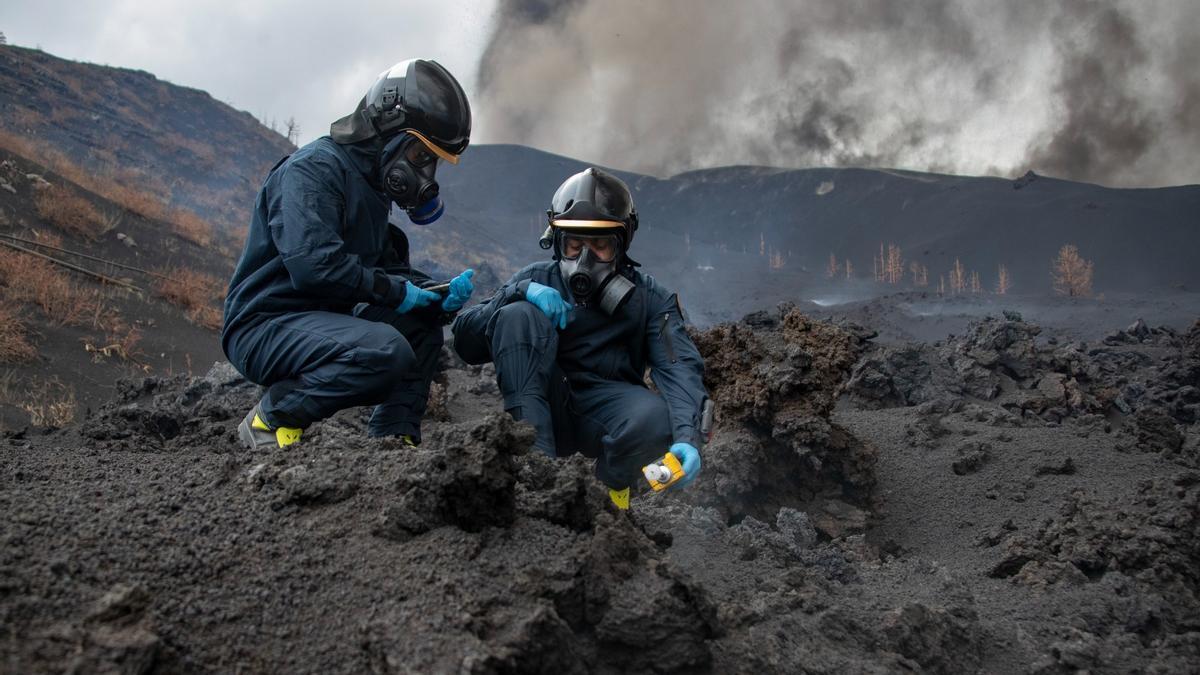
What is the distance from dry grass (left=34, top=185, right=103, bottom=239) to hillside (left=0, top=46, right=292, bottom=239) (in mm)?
5786

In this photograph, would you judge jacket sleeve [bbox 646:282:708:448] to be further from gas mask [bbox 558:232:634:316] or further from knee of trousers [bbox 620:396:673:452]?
gas mask [bbox 558:232:634:316]

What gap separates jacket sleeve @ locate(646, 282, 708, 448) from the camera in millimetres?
3488

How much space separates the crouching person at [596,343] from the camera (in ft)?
11.4

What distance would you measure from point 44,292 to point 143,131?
97.9 feet

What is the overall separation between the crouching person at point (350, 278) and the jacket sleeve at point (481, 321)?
100 millimetres

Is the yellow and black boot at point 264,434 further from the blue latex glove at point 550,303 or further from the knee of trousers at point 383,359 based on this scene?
the blue latex glove at point 550,303

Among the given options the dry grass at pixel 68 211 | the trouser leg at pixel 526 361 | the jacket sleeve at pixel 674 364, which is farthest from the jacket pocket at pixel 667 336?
the dry grass at pixel 68 211

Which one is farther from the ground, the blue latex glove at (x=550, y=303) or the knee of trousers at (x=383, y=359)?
the blue latex glove at (x=550, y=303)

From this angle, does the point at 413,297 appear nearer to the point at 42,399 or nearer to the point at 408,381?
the point at 408,381

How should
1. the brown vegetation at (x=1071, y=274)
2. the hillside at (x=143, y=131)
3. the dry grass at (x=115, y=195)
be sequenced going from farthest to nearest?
the brown vegetation at (x=1071, y=274), the hillside at (x=143, y=131), the dry grass at (x=115, y=195)

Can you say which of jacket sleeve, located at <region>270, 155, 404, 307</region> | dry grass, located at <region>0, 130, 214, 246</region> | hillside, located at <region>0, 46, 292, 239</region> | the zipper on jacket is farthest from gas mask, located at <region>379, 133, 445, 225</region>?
hillside, located at <region>0, 46, 292, 239</region>

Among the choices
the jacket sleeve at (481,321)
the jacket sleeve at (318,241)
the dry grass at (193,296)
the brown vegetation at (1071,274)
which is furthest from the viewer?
the brown vegetation at (1071,274)

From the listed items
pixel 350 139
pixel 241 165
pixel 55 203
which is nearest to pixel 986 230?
pixel 241 165

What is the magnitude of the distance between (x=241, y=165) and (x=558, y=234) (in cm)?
3786
